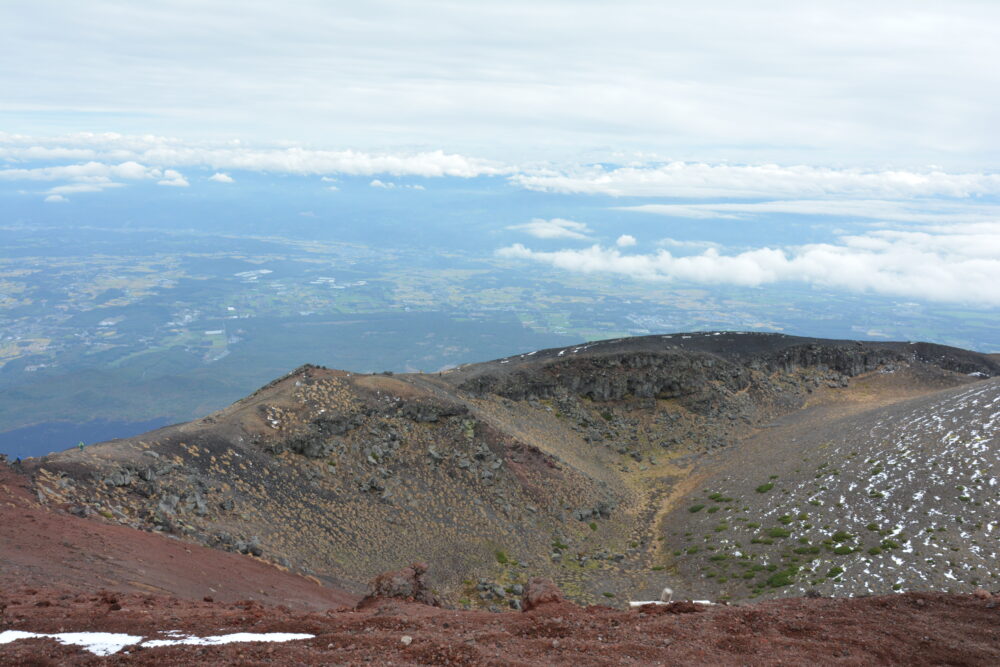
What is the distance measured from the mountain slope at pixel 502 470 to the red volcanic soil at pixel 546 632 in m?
11.7

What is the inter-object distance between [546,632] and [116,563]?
13.9 meters

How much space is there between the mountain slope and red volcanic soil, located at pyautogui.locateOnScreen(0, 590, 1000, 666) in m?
11.7

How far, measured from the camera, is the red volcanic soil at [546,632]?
489 inches

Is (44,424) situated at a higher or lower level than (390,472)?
lower

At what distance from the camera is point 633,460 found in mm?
52938

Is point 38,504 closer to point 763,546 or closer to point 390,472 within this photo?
point 390,472

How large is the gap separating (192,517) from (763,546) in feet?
97.2

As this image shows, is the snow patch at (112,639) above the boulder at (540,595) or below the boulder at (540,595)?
above

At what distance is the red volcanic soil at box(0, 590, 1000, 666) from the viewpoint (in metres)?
12.4

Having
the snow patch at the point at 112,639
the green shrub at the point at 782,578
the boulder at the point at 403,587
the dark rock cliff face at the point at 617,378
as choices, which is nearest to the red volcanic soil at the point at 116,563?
the boulder at the point at 403,587

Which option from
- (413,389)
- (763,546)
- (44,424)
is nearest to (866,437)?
(763,546)

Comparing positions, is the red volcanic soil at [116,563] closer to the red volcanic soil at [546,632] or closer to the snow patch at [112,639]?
the red volcanic soil at [546,632]

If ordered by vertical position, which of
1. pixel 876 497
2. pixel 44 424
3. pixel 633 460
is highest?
pixel 876 497

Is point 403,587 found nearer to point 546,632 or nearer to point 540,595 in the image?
point 540,595
